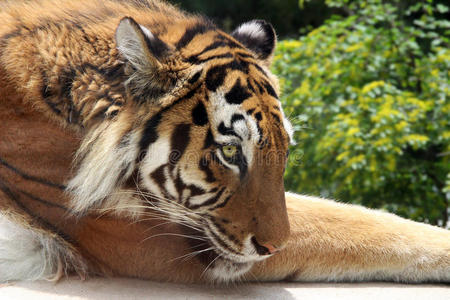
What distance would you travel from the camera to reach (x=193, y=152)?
2.06 m

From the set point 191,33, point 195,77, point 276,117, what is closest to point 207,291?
point 276,117

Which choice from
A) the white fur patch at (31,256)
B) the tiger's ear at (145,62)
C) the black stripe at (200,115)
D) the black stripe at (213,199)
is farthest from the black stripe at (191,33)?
the white fur patch at (31,256)

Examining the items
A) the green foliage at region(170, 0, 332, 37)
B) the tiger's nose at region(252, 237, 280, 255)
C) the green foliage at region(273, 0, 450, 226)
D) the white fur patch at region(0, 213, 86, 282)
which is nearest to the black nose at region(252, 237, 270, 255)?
the tiger's nose at region(252, 237, 280, 255)

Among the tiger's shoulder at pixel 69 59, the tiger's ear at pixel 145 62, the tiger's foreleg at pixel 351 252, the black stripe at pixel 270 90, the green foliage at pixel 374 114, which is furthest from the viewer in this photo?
the green foliage at pixel 374 114

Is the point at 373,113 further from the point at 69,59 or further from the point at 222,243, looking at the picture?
the point at 69,59

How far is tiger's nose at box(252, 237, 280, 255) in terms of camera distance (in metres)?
2.03

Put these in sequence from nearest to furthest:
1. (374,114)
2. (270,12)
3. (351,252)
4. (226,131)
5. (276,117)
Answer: (226,131) → (276,117) → (351,252) → (374,114) → (270,12)

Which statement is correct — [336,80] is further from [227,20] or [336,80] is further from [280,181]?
[227,20]

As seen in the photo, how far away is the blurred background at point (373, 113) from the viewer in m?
4.56

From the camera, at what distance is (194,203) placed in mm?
2119

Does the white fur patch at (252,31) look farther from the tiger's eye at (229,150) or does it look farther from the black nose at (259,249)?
the black nose at (259,249)

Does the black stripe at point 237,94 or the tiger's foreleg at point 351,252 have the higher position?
the black stripe at point 237,94

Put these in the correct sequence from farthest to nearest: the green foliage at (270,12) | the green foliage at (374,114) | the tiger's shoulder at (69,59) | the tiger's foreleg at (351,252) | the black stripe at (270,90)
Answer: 1. the green foliage at (270,12)
2. the green foliage at (374,114)
3. the tiger's foreleg at (351,252)
4. the black stripe at (270,90)
5. the tiger's shoulder at (69,59)

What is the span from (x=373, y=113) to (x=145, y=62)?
9.73ft
